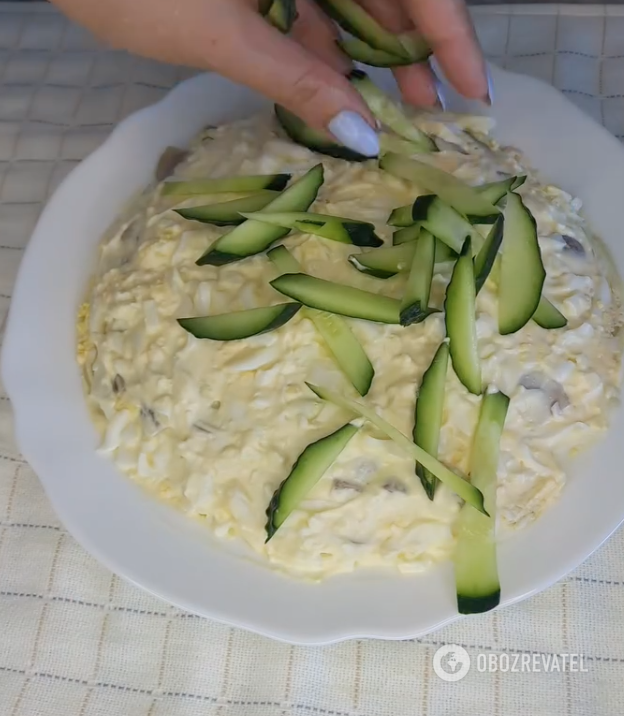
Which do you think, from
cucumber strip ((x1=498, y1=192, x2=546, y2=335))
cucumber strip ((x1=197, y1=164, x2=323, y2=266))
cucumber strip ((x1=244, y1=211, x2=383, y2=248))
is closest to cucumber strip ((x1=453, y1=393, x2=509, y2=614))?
cucumber strip ((x1=498, y1=192, x2=546, y2=335))

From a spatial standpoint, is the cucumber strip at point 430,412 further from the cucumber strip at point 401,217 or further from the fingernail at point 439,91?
the fingernail at point 439,91

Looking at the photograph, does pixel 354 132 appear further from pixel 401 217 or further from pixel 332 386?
pixel 332 386

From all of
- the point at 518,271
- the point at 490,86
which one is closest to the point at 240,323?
the point at 518,271

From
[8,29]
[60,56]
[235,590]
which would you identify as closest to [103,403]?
[235,590]

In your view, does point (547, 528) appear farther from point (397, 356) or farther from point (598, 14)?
point (598, 14)

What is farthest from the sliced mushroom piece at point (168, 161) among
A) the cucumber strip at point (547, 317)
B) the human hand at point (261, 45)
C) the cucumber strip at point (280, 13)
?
the cucumber strip at point (547, 317)

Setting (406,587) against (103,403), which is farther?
(103,403)

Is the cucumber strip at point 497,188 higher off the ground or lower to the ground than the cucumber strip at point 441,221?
higher
